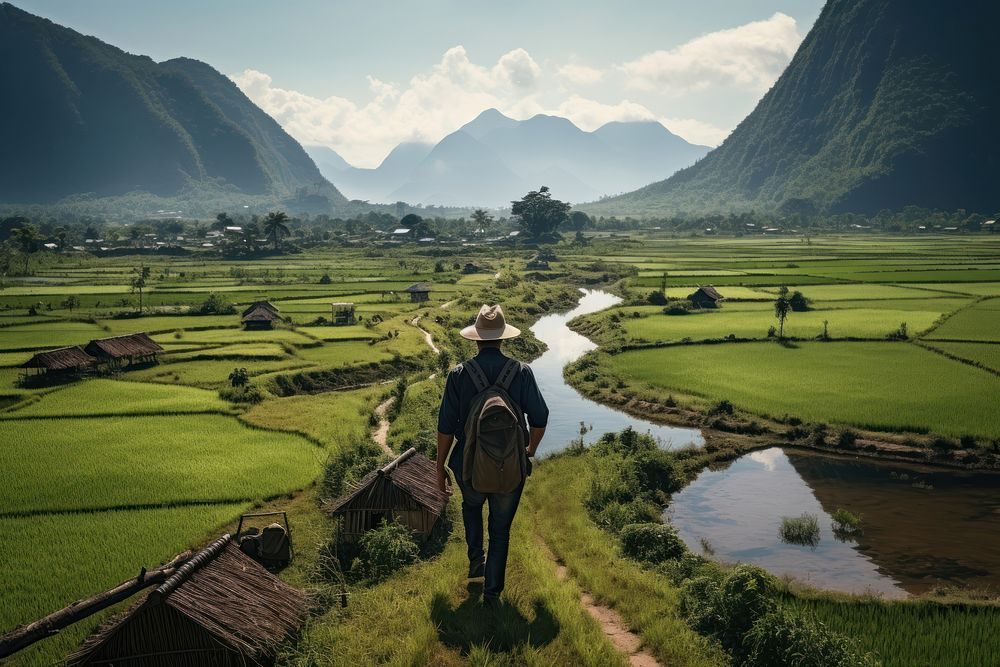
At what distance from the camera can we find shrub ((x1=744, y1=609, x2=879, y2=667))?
8.56 metres

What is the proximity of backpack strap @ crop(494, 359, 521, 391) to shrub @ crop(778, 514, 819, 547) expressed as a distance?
1301 centimetres

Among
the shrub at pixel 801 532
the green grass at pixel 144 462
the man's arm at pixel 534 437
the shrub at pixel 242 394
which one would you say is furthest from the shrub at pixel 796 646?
the shrub at pixel 242 394

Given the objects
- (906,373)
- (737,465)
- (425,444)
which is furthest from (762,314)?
(425,444)

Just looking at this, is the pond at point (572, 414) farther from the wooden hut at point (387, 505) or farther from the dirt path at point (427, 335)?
the wooden hut at point (387, 505)

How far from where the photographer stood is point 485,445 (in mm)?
6965

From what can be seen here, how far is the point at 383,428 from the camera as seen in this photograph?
81.1ft

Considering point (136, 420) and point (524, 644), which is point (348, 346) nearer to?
point (136, 420)

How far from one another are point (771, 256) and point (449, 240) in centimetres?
6601

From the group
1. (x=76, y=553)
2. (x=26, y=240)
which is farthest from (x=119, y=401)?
(x=26, y=240)

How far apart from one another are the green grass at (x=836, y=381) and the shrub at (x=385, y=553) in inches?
742

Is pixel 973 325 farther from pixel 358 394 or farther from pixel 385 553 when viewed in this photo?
pixel 385 553

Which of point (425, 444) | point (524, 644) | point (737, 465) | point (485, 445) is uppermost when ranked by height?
point (485, 445)

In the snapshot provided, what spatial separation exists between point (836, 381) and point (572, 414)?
11.8m

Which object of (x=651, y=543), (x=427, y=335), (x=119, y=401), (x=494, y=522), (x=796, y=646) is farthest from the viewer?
(x=427, y=335)
